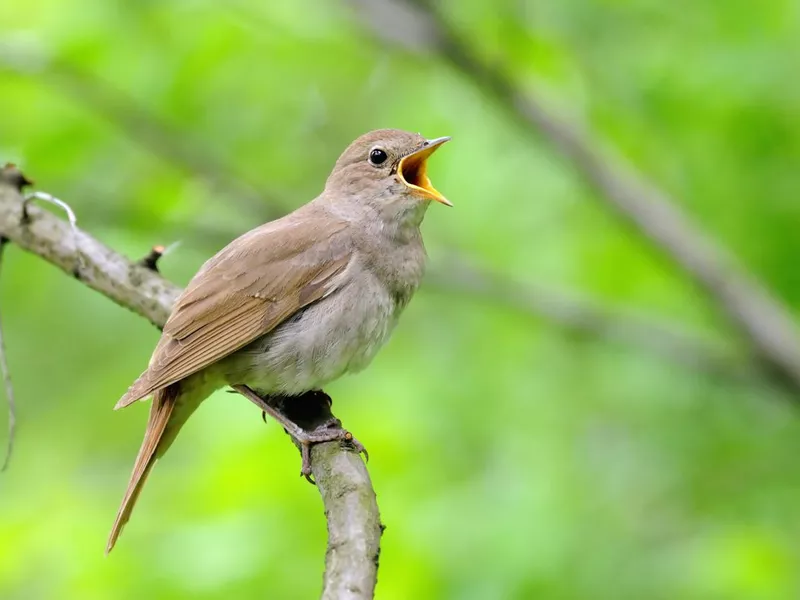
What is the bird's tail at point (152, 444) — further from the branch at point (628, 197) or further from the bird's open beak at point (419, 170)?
the branch at point (628, 197)

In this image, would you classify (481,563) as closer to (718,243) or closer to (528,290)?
(528,290)

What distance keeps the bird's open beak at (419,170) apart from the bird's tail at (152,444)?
4.79ft

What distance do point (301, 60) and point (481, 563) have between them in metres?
3.60

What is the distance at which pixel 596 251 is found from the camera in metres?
7.16

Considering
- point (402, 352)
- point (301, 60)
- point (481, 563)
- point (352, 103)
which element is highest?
point (352, 103)

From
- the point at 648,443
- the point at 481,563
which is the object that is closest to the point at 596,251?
the point at 648,443

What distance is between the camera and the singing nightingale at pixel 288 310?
4.34m

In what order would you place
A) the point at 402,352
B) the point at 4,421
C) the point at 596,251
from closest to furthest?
1. the point at 596,251
2. the point at 402,352
3. the point at 4,421

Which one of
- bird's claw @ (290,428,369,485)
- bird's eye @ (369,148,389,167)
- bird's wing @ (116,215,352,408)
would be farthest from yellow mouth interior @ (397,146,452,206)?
bird's claw @ (290,428,369,485)

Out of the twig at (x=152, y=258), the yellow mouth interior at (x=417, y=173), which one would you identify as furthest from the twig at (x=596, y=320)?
the twig at (x=152, y=258)

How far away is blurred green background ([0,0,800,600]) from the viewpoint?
15.7ft

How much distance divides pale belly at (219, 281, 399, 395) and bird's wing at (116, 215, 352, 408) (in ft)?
0.22

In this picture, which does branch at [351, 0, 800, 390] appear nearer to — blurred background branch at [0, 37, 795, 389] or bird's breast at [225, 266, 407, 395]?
blurred background branch at [0, 37, 795, 389]

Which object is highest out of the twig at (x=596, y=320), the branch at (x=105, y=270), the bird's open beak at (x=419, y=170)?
the twig at (x=596, y=320)
